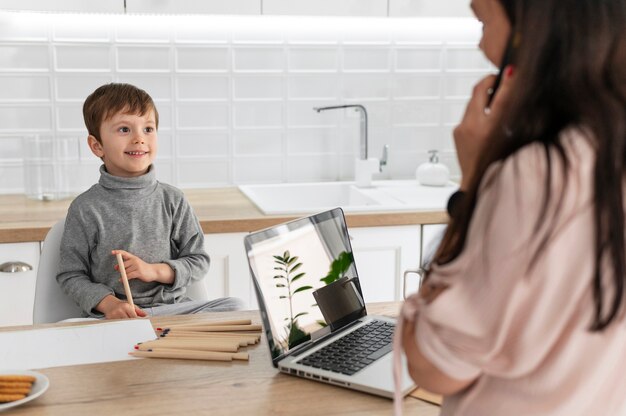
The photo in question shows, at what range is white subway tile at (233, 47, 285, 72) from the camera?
3291 millimetres

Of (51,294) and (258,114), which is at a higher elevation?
(258,114)

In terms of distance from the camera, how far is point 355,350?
1.43 m

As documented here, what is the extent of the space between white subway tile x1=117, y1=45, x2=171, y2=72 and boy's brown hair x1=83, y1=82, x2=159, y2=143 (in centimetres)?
96

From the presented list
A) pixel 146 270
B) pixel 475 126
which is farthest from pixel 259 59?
pixel 475 126

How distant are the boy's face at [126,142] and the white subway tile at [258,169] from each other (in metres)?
1.13

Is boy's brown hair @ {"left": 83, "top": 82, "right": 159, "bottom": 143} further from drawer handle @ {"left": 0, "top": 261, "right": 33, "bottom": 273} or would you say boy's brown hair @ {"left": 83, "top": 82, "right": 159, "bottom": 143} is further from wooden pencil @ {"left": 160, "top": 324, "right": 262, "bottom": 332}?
wooden pencil @ {"left": 160, "top": 324, "right": 262, "bottom": 332}

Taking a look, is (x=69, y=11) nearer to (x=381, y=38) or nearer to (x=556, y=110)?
(x=381, y=38)

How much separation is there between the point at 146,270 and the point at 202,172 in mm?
1296

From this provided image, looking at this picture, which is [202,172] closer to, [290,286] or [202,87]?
[202,87]

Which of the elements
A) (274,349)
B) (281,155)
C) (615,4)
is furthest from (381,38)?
(615,4)

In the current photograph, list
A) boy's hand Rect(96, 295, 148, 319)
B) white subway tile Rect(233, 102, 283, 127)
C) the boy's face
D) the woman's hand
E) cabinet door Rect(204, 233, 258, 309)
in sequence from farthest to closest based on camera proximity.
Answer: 1. white subway tile Rect(233, 102, 283, 127)
2. cabinet door Rect(204, 233, 258, 309)
3. the boy's face
4. boy's hand Rect(96, 295, 148, 319)
5. the woman's hand

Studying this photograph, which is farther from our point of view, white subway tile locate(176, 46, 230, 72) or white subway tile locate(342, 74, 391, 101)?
white subway tile locate(342, 74, 391, 101)

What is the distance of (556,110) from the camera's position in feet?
2.65

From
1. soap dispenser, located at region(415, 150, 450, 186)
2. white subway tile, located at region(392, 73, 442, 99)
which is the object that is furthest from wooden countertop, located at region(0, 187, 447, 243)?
white subway tile, located at region(392, 73, 442, 99)
